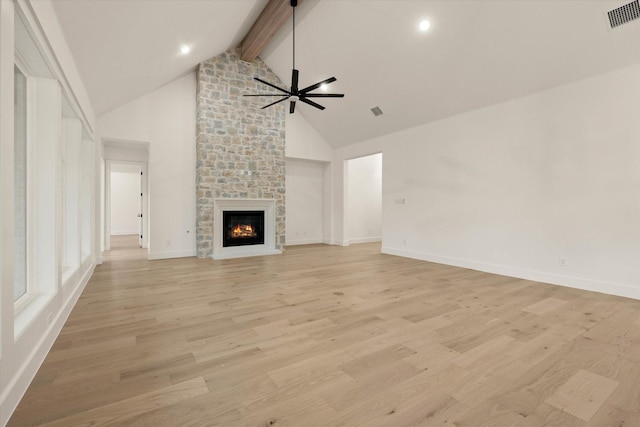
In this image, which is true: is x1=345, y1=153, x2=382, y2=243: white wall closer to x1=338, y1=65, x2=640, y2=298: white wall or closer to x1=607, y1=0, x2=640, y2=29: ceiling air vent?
x1=338, y1=65, x2=640, y2=298: white wall

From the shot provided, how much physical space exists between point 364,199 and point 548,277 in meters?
5.51

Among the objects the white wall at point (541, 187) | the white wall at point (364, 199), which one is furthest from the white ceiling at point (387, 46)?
the white wall at point (364, 199)

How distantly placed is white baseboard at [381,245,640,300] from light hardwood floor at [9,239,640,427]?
194mm

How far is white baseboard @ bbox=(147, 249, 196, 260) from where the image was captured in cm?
614

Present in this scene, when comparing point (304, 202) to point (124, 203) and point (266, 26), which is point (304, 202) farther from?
point (124, 203)

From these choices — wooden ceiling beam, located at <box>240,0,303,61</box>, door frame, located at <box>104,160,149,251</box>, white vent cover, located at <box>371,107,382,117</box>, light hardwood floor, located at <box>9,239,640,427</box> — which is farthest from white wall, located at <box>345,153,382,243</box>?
door frame, located at <box>104,160,149,251</box>

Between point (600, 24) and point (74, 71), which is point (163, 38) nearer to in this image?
point (74, 71)

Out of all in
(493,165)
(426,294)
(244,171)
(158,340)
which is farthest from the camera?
(244,171)

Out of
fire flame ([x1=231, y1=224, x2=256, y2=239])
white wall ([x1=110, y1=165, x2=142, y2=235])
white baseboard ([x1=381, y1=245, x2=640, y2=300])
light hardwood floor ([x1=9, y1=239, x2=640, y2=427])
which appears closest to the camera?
light hardwood floor ([x1=9, y1=239, x2=640, y2=427])

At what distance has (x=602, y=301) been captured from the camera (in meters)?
3.50

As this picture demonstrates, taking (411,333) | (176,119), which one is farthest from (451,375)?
(176,119)

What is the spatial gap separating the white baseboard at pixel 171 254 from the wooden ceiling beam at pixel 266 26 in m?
4.41

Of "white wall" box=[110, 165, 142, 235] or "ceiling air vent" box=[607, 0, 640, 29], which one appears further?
"white wall" box=[110, 165, 142, 235]

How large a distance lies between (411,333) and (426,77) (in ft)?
14.3
